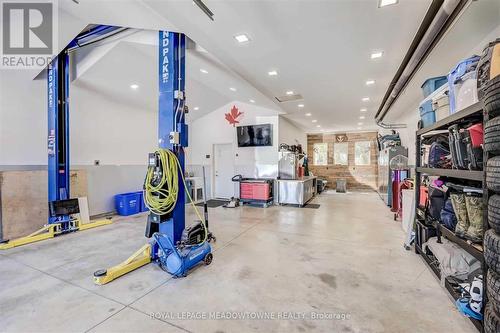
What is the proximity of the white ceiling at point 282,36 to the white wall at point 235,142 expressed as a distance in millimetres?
2108

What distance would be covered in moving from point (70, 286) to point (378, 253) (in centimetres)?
393

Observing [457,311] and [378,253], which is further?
[378,253]

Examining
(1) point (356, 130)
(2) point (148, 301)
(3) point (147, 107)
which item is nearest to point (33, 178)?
(3) point (147, 107)

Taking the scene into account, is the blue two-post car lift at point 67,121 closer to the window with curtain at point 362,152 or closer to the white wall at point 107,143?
the white wall at point 107,143

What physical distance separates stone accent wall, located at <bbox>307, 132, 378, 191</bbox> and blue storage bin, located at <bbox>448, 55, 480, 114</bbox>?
901 cm

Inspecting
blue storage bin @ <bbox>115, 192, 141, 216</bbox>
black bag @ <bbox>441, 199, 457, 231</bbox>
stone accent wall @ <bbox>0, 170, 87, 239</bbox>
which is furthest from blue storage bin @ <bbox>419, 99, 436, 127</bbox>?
stone accent wall @ <bbox>0, 170, 87, 239</bbox>

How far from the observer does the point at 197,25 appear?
294cm

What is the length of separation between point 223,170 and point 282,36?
5.63m

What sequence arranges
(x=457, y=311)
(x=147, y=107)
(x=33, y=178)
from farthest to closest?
(x=147, y=107) → (x=33, y=178) → (x=457, y=311)

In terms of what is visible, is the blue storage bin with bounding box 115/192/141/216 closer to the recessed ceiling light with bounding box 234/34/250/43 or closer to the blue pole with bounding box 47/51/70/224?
the blue pole with bounding box 47/51/70/224

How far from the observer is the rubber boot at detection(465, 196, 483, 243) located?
6.30ft

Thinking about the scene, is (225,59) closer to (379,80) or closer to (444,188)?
(379,80)

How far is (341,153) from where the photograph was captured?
11.1m

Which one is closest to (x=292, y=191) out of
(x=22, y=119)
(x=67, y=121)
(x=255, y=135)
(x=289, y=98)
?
(x=255, y=135)
